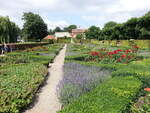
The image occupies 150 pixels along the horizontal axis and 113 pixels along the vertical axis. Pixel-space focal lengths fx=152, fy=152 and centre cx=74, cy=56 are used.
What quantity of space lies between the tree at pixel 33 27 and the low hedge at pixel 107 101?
190 ft

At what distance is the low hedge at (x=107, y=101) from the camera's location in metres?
3.08

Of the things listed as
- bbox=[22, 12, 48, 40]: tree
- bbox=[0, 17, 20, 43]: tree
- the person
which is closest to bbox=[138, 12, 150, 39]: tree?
the person

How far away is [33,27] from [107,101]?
5852 cm

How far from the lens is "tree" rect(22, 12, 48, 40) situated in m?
58.4

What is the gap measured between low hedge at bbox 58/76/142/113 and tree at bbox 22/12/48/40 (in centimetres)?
5780

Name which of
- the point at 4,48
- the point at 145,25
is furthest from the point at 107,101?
the point at 145,25

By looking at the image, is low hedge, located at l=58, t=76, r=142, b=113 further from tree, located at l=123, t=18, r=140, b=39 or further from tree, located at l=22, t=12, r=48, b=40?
tree, located at l=22, t=12, r=48, b=40

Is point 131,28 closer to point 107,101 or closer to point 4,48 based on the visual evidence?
point 4,48

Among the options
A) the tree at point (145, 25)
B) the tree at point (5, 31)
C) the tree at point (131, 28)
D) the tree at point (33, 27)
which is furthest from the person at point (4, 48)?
the tree at point (33, 27)

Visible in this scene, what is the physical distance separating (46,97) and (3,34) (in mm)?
25292

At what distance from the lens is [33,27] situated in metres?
58.2

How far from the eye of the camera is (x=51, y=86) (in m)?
6.76

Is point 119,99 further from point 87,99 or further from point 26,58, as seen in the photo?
point 26,58

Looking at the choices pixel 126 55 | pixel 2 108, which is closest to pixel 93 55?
pixel 126 55
